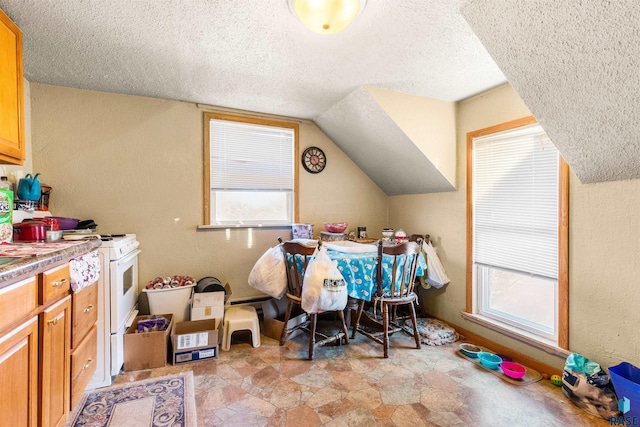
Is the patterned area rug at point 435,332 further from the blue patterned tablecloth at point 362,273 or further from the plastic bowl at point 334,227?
the plastic bowl at point 334,227

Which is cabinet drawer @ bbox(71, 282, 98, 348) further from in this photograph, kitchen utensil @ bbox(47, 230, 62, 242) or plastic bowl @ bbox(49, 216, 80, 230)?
plastic bowl @ bbox(49, 216, 80, 230)

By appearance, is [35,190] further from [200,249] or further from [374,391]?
[374,391]

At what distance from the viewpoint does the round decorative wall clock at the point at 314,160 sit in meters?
3.57

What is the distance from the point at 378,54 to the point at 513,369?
8.20ft

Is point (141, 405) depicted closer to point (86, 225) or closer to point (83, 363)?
point (83, 363)

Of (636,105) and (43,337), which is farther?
(636,105)

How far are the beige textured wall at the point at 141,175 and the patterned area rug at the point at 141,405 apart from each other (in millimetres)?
1123

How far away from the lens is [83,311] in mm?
1712

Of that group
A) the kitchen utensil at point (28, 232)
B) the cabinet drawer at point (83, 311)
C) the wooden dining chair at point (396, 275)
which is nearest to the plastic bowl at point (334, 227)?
the wooden dining chair at point (396, 275)

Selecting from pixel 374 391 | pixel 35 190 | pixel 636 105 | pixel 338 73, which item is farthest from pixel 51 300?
pixel 636 105

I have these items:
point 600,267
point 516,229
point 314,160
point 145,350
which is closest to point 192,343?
point 145,350

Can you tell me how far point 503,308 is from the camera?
267cm

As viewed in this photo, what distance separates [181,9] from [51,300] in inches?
63.0

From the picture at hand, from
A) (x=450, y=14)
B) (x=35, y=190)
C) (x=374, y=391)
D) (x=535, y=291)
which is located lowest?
(x=374, y=391)
